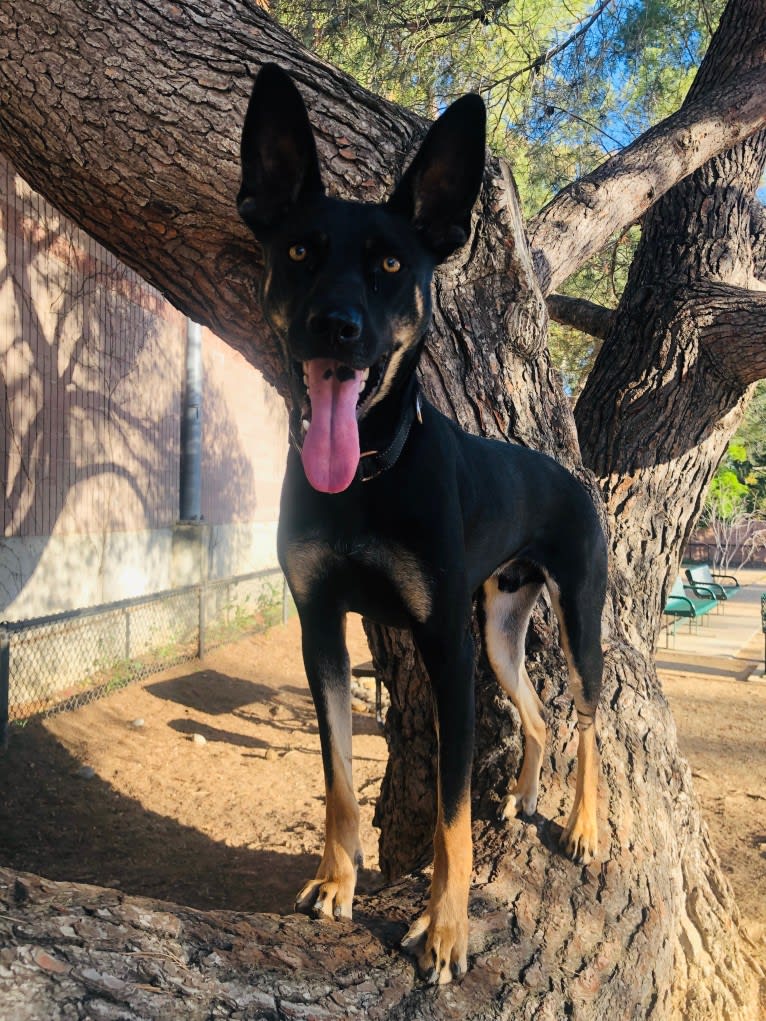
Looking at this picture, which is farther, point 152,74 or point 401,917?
point 152,74

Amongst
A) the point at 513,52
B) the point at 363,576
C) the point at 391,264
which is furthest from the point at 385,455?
the point at 513,52

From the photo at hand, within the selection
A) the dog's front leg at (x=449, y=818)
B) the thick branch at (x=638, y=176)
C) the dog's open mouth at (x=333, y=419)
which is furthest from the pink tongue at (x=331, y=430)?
the thick branch at (x=638, y=176)

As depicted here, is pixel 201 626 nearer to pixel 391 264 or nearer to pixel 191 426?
pixel 191 426

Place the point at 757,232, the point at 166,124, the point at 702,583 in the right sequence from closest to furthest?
the point at 166,124
the point at 757,232
the point at 702,583

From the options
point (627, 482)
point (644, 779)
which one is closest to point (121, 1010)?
point (644, 779)

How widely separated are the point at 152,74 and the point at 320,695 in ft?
7.09

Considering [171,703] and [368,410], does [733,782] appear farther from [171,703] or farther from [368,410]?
[368,410]

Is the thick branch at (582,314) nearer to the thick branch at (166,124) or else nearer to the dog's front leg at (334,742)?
the thick branch at (166,124)

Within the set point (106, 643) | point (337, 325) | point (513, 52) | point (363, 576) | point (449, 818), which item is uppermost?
point (513, 52)

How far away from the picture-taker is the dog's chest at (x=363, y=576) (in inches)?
88.6

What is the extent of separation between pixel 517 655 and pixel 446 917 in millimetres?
1124

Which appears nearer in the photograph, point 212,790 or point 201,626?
point 212,790

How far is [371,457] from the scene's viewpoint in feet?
7.38

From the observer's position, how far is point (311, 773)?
707 cm
